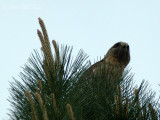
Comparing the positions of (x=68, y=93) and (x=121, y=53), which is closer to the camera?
(x=68, y=93)

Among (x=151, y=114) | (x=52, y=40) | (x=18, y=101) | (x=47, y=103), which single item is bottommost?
(x=151, y=114)

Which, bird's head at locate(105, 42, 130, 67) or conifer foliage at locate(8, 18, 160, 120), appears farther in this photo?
bird's head at locate(105, 42, 130, 67)

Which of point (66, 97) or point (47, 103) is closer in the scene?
point (47, 103)

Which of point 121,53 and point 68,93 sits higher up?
point 121,53

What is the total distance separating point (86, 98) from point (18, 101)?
2.29ft

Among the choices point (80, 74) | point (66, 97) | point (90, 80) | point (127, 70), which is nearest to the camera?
point (66, 97)

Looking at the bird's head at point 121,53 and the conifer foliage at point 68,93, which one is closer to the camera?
the conifer foliage at point 68,93

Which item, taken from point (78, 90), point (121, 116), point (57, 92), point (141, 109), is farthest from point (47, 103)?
point (141, 109)

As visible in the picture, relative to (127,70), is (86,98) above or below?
below

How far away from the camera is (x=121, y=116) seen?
285 centimetres

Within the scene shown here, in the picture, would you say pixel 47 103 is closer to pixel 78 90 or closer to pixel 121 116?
Result: pixel 78 90

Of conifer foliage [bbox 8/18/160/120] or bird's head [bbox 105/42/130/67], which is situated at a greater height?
bird's head [bbox 105/42/130/67]

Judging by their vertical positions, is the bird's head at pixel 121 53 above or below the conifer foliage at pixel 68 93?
above

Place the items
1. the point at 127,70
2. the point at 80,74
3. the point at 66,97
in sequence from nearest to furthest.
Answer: the point at 66,97, the point at 80,74, the point at 127,70
